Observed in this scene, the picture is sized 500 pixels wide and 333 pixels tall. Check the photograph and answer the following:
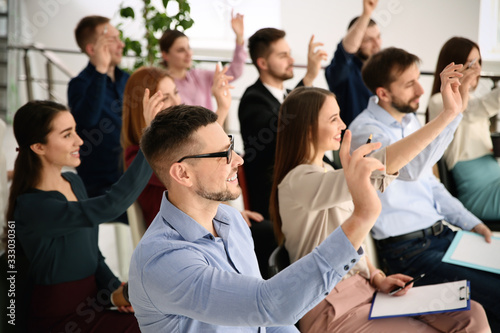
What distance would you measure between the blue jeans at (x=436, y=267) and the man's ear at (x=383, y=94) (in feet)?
1.81

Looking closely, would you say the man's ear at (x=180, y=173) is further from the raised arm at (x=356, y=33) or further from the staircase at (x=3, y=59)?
the staircase at (x=3, y=59)

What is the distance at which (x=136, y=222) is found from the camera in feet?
6.30

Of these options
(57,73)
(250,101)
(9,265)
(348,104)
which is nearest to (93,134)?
(250,101)

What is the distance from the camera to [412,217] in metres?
1.88

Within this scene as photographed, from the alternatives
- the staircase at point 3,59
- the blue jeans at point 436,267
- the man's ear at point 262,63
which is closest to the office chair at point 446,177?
the blue jeans at point 436,267

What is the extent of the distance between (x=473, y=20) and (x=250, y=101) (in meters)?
3.98

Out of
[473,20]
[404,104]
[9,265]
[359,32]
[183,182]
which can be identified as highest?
[473,20]

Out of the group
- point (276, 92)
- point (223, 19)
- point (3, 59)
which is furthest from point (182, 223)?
point (223, 19)

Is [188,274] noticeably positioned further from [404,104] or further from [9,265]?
[404,104]

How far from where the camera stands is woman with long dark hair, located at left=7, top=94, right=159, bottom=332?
1.51m

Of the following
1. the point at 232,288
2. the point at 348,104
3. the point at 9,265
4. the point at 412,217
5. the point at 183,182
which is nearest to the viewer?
the point at 232,288

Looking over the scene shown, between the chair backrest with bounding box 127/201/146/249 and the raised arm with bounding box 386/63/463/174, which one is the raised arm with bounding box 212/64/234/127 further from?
the raised arm with bounding box 386/63/463/174

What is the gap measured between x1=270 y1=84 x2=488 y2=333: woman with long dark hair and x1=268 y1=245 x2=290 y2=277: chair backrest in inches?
0.8

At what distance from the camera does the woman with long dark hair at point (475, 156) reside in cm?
225
